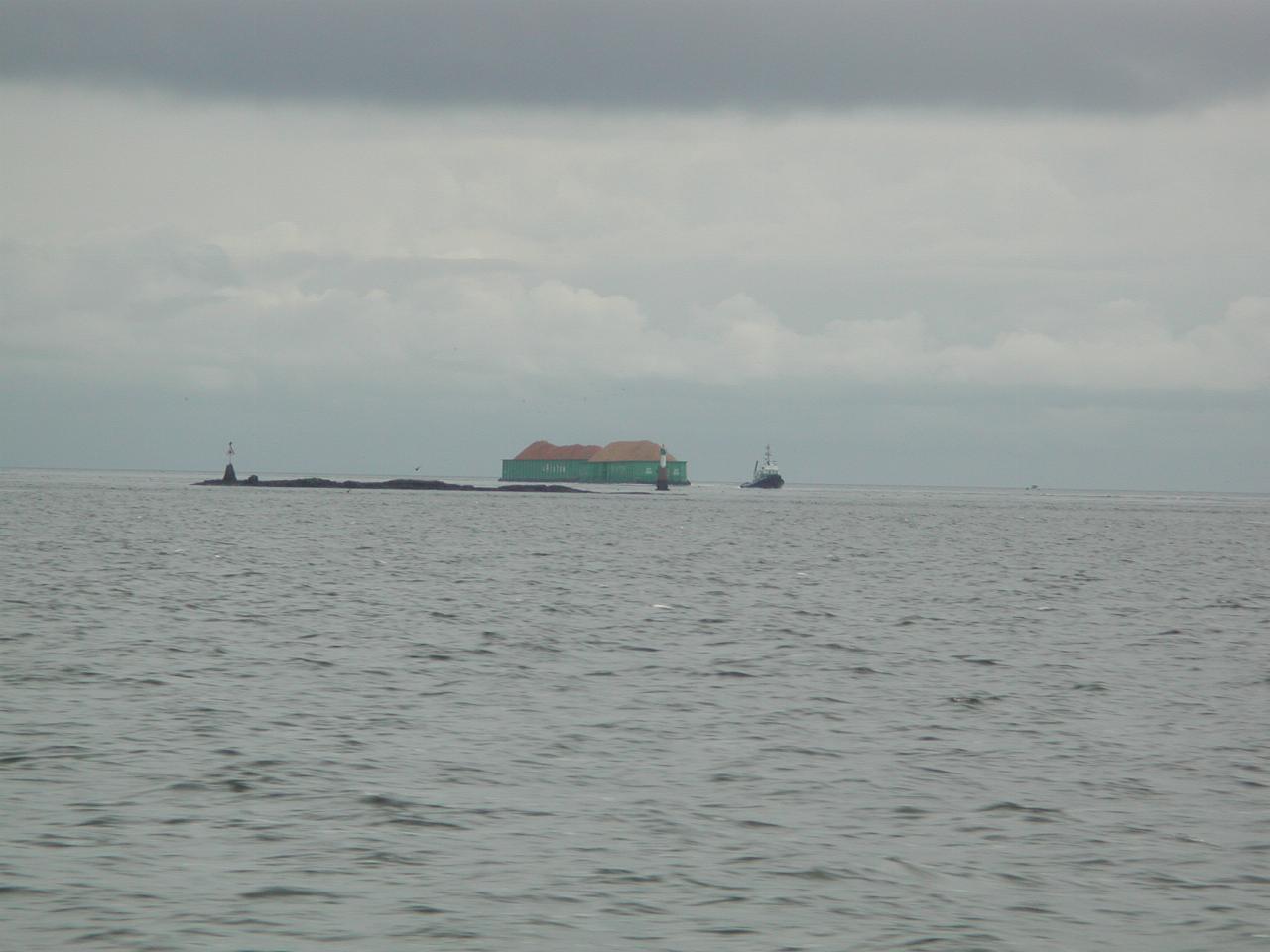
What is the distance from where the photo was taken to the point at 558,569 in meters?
54.3

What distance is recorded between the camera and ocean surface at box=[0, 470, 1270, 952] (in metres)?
11.5

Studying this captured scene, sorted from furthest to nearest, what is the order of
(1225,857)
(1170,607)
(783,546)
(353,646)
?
(783,546), (1170,607), (353,646), (1225,857)

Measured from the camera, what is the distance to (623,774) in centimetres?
1684

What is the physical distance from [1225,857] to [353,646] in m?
18.1

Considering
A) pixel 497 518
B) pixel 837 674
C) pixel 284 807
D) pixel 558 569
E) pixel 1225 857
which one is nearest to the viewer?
pixel 1225 857

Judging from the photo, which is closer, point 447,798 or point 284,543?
point 447,798

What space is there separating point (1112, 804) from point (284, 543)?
57.4m

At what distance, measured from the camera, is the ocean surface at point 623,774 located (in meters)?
11.5

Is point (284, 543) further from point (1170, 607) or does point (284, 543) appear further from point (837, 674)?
point (837, 674)

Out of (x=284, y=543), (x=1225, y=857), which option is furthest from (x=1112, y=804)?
(x=284, y=543)

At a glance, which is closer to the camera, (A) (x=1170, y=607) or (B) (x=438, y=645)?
(B) (x=438, y=645)

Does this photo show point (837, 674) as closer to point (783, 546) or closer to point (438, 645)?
point (438, 645)

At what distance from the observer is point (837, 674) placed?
2552 cm

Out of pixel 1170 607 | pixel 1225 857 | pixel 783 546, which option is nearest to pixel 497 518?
pixel 783 546
